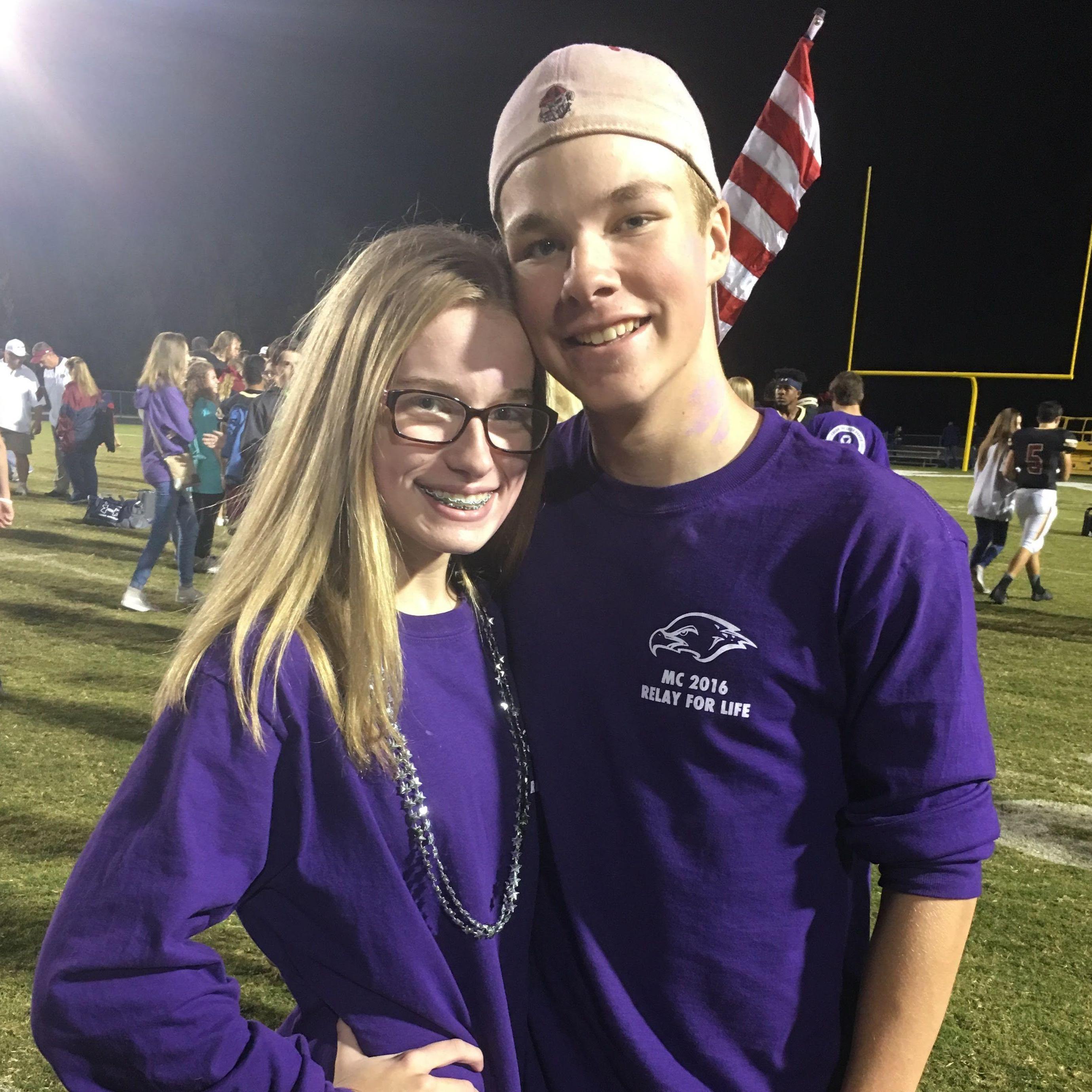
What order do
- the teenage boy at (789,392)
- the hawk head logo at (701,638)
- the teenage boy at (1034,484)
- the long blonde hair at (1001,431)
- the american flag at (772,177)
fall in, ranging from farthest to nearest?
1. the long blonde hair at (1001,431)
2. the teenage boy at (1034,484)
3. the teenage boy at (789,392)
4. the american flag at (772,177)
5. the hawk head logo at (701,638)

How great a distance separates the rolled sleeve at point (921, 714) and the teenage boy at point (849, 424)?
5.14m

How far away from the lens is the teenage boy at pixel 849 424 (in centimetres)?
659

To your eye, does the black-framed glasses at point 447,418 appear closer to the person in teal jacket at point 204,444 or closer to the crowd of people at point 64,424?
the person in teal jacket at point 204,444

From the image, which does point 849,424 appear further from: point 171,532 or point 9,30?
point 9,30

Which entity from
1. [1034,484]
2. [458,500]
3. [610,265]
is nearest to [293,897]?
[458,500]

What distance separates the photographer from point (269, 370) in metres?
7.19

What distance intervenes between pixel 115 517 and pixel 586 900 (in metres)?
10.6

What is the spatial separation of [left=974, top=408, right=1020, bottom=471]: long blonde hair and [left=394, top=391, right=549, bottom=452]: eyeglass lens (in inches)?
397

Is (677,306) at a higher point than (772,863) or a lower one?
higher

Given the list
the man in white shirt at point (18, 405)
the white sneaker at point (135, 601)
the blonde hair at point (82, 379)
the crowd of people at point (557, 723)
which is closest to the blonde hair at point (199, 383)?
the white sneaker at point (135, 601)

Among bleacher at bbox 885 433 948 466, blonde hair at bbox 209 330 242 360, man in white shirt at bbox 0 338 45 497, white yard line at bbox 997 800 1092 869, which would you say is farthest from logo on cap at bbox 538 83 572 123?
bleacher at bbox 885 433 948 466

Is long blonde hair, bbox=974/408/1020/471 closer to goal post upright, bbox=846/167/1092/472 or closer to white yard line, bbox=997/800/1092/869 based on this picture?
goal post upright, bbox=846/167/1092/472

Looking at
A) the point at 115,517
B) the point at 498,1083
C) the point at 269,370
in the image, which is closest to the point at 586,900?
the point at 498,1083

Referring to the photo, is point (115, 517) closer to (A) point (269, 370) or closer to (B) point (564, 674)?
(A) point (269, 370)
